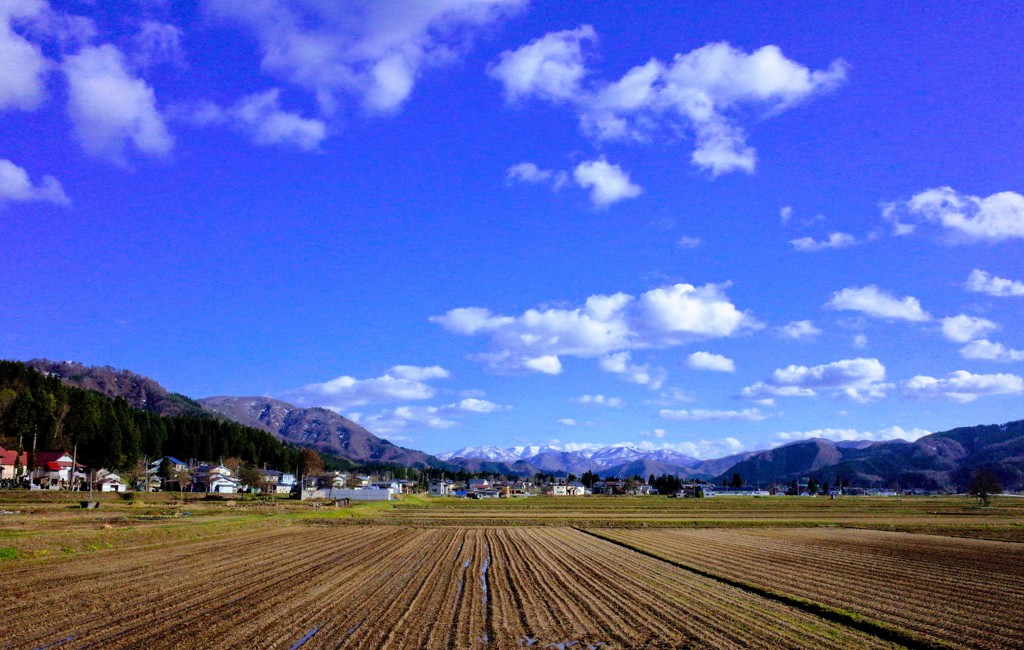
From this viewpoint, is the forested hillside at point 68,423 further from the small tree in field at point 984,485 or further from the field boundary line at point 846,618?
the small tree in field at point 984,485

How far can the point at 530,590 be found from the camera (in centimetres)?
2136

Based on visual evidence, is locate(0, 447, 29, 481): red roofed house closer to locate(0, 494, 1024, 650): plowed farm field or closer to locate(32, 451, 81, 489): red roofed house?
locate(32, 451, 81, 489): red roofed house

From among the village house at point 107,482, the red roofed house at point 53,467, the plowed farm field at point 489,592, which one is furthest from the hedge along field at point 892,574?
the red roofed house at point 53,467

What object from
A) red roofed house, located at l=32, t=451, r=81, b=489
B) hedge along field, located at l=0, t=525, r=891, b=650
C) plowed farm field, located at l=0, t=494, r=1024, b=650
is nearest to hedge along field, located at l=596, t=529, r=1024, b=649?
plowed farm field, located at l=0, t=494, r=1024, b=650

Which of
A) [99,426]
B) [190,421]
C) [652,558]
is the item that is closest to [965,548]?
[652,558]

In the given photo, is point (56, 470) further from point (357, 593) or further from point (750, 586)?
point (750, 586)

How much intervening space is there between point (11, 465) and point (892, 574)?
106825 millimetres

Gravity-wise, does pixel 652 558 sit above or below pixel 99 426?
below

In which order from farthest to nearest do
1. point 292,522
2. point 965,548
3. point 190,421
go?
point 190,421
point 292,522
point 965,548

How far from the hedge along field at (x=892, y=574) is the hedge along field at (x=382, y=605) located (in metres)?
1.87

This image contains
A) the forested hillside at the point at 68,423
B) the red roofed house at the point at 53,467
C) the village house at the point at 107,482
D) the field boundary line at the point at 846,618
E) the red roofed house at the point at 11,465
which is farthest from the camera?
the forested hillside at the point at 68,423

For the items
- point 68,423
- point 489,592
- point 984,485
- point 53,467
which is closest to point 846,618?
point 489,592

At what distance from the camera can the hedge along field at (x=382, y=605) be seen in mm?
14352

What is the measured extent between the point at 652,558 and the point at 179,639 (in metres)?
22.3
